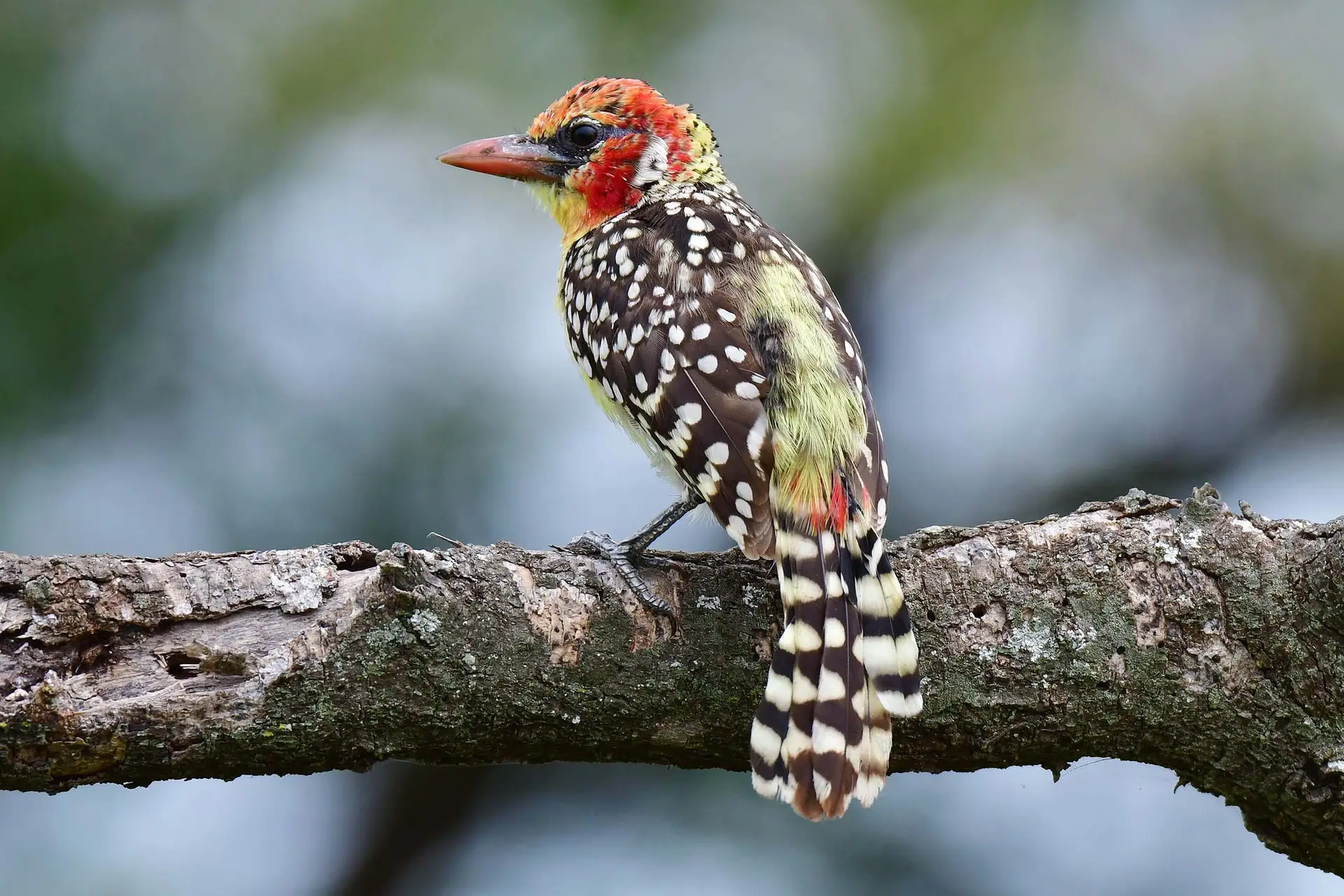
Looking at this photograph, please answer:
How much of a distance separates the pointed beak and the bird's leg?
1.31m

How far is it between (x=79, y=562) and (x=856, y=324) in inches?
107

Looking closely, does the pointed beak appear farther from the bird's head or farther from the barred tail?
the barred tail

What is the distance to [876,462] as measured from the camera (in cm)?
295

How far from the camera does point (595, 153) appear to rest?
13.2ft

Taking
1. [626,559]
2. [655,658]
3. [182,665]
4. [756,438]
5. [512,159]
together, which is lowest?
[182,665]

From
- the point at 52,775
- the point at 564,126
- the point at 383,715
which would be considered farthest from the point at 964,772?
the point at 564,126

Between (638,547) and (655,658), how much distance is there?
0.39 m

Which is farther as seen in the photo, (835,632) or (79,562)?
(835,632)

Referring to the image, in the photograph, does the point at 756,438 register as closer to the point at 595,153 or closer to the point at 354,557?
the point at 354,557

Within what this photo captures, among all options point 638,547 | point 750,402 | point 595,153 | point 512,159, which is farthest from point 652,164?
point 638,547

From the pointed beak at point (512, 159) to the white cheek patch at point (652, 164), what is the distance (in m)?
0.23

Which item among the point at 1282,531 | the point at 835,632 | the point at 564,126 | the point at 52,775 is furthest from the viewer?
the point at 564,126

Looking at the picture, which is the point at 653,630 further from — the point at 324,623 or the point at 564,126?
the point at 564,126

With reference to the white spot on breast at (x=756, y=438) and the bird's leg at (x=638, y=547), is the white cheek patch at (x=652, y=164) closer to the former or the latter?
the bird's leg at (x=638, y=547)
